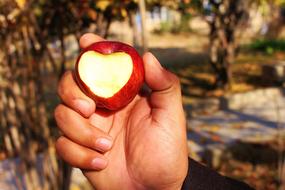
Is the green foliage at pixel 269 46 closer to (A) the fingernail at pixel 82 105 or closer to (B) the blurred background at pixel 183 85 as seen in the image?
(B) the blurred background at pixel 183 85

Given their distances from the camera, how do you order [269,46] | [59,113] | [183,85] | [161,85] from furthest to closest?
[269,46]
[183,85]
[59,113]
[161,85]

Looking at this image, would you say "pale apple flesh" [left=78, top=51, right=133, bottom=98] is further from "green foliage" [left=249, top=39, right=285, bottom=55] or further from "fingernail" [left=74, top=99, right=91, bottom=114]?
"green foliage" [left=249, top=39, right=285, bottom=55]

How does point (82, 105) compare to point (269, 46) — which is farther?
point (269, 46)

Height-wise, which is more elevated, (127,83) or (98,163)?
(127,83)

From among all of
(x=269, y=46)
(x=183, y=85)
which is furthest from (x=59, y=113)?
(x=269, y=46)

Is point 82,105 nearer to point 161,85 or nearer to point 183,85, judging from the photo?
point 161,85

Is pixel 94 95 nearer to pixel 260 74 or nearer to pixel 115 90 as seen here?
pixel 115 90
